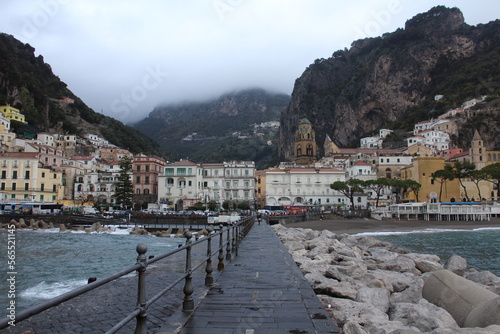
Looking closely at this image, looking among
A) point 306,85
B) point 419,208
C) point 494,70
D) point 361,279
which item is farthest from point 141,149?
point 361,279

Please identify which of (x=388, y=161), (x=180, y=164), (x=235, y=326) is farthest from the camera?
(x=388, y=161)

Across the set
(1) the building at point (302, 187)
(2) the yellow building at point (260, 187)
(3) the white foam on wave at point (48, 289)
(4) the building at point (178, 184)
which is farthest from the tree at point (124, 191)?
(3) the white foam on wave at point (48, 289)

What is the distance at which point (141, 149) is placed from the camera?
12225 centimetres

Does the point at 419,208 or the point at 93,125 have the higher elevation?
the point at 93,125

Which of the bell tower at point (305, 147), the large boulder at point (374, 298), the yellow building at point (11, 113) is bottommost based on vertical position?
the large boulder at point (374, 298)

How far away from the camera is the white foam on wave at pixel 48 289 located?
10297 millimetres

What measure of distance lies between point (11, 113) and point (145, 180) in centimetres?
4496

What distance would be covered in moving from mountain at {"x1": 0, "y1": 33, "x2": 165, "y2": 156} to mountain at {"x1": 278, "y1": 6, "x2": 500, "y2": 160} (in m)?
62.0

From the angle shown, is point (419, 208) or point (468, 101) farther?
point (468, 101)

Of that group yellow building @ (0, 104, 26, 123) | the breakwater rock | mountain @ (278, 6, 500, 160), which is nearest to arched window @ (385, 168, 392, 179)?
mountain @ (278, 6, 500, 160)

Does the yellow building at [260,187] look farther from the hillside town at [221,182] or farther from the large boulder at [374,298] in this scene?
the large boulder at [374,298]

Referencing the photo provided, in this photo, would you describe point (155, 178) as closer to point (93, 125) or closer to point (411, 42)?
point (93, 125)

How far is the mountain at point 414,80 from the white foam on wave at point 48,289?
4385 inches

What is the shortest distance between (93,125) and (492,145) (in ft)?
364
